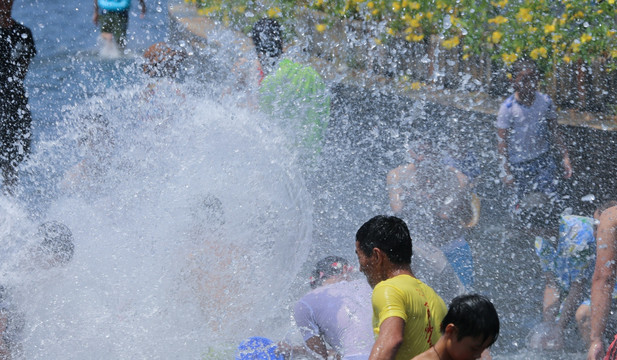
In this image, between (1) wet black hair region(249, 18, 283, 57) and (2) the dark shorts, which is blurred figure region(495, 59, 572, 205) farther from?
(2) the dark shorts

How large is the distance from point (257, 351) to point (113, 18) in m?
6.90

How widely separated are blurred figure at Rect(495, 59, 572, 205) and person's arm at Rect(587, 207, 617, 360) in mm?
1501

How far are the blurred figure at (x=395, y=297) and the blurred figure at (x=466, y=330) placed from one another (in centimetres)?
14

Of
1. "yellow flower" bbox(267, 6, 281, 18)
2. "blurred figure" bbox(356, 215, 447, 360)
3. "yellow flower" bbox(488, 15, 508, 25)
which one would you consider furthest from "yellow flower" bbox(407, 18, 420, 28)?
"blurred figure" bbox(356, 215, 447, 360)

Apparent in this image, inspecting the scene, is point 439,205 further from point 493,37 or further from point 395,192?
point 493,37

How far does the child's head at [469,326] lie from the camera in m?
2.29

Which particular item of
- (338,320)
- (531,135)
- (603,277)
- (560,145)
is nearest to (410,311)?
(338,320)

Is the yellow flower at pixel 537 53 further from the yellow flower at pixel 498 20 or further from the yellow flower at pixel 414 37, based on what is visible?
the yellow flower at pixel 414 37

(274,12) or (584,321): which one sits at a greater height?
(584,321)

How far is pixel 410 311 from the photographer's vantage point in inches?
100

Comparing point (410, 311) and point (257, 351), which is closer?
point (410, 311)

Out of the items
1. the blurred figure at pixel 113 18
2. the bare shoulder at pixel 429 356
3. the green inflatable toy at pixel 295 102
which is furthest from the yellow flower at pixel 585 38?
the blurred figure at pixel 113 18

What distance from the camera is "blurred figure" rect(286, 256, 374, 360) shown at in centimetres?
293

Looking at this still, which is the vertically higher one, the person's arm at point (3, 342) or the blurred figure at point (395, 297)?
the blurred figure at point (395, 297)
